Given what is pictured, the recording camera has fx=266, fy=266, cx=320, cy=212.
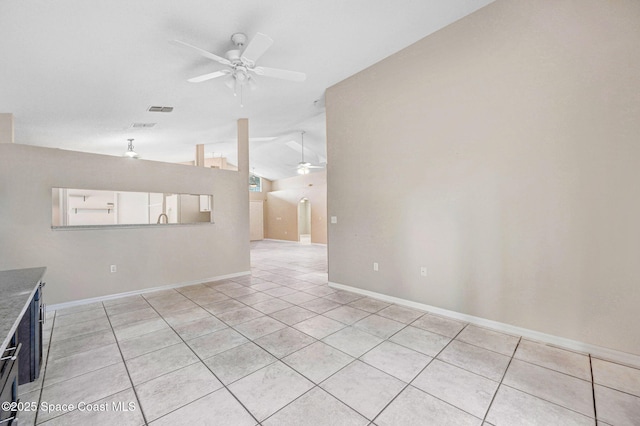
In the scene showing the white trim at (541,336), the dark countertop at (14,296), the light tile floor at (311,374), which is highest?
the dark countertop at (14,296)

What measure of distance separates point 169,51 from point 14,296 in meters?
2.87

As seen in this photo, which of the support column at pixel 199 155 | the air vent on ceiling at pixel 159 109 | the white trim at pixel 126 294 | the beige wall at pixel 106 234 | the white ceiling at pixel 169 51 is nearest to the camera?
the white ceiling at pixel 169 51

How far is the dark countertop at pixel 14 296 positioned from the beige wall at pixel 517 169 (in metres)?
3.39

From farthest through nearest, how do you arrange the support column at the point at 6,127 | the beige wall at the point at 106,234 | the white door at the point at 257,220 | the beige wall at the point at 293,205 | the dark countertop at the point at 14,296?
the white door at the point at 257,220 < the beige wall at the point at 293,205 < the support column at the point at 6,127 < the beige wall at the point at 106,234 < the dark countertop at the point at 14,296

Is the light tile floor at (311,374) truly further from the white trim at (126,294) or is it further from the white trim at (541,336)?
the white trim at (126,294)

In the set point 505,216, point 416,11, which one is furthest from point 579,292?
point 416,11

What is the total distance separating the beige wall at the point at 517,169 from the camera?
2.19m

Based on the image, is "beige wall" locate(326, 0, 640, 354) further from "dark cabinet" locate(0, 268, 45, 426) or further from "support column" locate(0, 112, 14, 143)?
"support column" locate(0, 112, 14, 143)

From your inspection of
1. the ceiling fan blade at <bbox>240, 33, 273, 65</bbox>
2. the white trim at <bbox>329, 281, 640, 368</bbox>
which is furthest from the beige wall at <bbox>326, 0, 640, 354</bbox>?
the ceiling fan blade at <bbox>240, 33, 273, 65</bbox>

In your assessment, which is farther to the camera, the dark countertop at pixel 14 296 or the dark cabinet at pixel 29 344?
the dark cabinet at pixel 29 344

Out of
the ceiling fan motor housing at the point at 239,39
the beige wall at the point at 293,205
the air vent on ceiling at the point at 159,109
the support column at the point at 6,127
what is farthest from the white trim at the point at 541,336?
the beige wall at the point at 293,205

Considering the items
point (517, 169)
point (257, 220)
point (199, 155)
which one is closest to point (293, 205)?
point (257, 220)

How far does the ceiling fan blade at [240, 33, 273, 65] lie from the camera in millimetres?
2443

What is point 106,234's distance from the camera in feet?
12.6
